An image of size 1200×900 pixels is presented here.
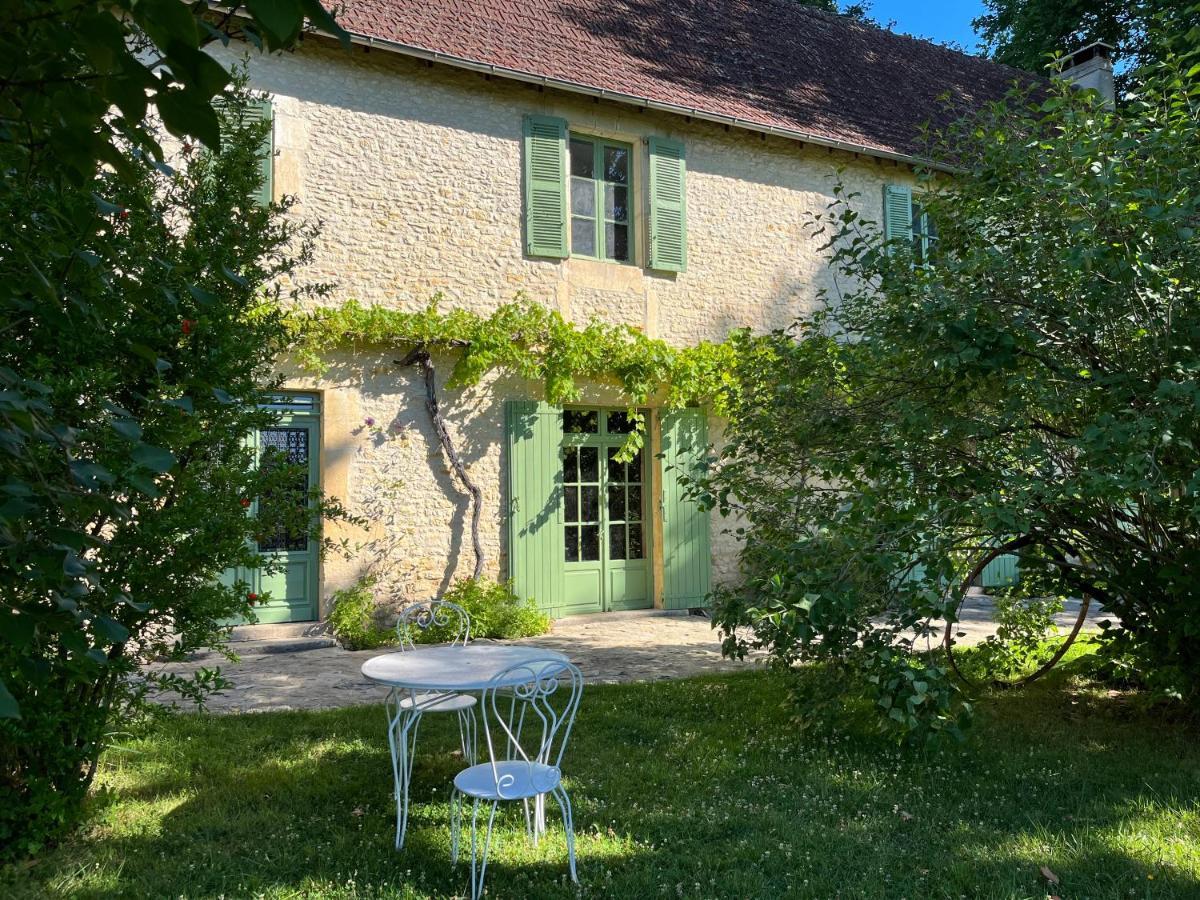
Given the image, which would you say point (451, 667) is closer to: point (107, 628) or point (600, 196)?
point (107, 628)

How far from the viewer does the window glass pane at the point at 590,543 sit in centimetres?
899

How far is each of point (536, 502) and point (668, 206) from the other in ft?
11.0

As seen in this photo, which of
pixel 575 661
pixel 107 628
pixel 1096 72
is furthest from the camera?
pixel 1096 72

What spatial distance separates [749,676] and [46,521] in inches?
183

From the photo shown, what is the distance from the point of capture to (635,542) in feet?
30.6

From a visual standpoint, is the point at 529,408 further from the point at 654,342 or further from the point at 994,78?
the point at 994,78

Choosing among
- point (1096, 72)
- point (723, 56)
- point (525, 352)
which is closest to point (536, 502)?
point (525, 352)

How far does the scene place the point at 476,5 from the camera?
9.34 meters

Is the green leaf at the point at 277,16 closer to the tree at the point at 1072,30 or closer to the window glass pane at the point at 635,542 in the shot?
the window glass pane at the point at 635,542

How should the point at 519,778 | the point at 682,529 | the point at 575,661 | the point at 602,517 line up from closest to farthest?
the point at 519,778
the point at 575,661
the point at 602,517
the point at 682,529

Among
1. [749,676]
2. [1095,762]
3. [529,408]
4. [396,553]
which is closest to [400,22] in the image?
[529,408]

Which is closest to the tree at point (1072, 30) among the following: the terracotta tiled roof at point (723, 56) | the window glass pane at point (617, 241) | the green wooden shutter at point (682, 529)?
the terracotta tiled roof at point (723, 56)

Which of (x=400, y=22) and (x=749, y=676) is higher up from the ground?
(x=400, y=22)

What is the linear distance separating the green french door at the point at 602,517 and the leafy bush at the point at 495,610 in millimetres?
631
